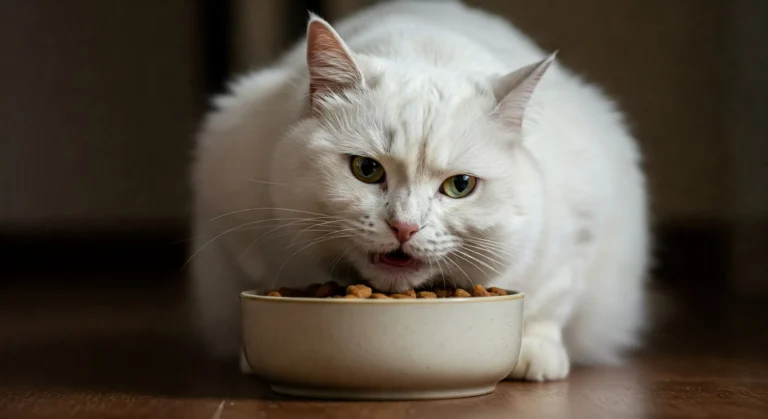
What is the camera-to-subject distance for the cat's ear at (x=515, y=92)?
148 cm

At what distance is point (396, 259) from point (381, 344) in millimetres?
179

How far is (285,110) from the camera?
5.48 ft

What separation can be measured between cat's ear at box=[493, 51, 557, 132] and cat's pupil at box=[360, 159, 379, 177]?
8.8 inches

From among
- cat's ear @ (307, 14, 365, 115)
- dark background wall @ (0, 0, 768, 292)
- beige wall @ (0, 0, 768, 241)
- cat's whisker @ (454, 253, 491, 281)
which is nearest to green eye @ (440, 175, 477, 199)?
cat's whisker @ (454, 253, 491, 281)

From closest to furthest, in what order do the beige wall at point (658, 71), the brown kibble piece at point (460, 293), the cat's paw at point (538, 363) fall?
the brown kibble piece at point (460, 293)
the cat's paw at point (538, 363)
the beige wall at point (658, 71)

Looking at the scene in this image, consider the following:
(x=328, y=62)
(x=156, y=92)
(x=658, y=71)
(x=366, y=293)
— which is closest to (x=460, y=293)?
(x=366, y=293)

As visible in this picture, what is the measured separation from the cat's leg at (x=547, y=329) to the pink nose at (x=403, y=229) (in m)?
0.39

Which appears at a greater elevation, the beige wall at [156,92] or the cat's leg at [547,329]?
the beige wall at [156,92]

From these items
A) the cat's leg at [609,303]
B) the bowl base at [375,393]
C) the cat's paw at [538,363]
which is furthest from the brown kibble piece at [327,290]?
the cat's leg at [609,303]

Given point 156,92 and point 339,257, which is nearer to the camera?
point 339,257

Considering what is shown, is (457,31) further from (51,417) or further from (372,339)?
(51,417)

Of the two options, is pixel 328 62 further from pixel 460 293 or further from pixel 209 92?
pixel 209 92

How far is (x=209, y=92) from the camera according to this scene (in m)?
4.37

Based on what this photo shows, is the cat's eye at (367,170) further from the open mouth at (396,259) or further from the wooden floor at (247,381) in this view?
the wooden floor at (247,381)
